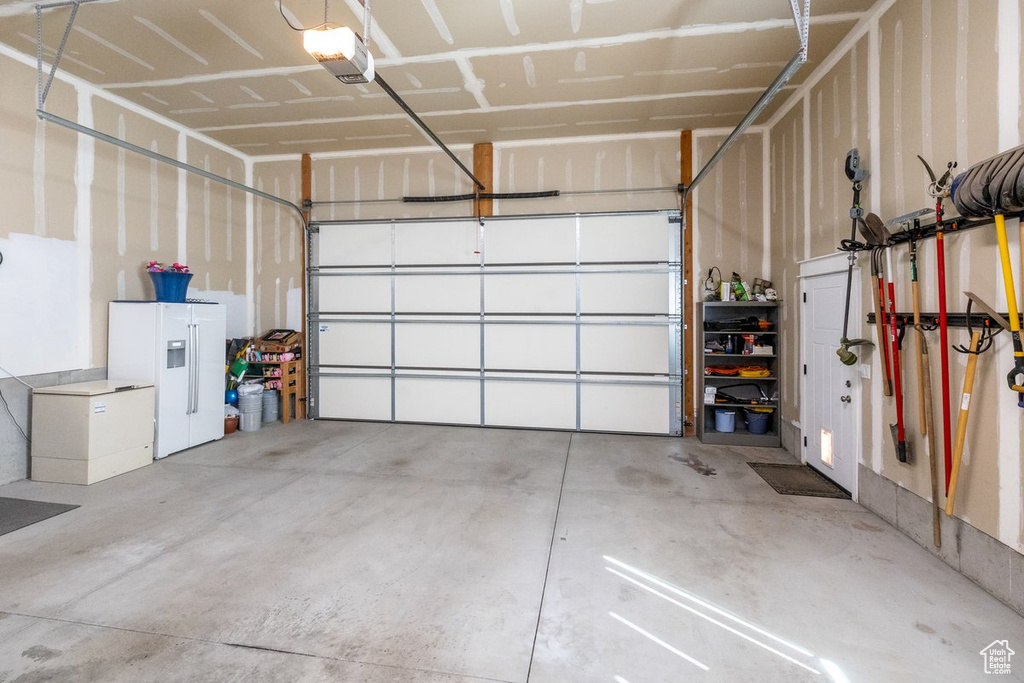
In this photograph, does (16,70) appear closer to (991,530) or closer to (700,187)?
(700,187)

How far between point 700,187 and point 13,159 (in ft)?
23.1

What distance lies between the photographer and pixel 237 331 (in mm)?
6652

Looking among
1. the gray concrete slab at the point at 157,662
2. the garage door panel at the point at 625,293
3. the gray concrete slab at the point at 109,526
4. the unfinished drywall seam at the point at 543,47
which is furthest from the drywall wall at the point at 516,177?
the gray concrete slab at the point at 157,662

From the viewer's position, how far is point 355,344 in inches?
260

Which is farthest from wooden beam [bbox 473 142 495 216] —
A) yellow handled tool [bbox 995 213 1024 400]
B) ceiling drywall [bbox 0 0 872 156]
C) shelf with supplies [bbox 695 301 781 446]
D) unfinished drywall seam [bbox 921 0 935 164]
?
yellow handled tool [bbox 995 213 1024 400]

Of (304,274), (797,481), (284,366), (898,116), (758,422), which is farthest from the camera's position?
(304,274)

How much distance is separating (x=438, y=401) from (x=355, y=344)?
4.88 ft

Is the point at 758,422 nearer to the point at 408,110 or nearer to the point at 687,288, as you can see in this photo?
the point at 687,288

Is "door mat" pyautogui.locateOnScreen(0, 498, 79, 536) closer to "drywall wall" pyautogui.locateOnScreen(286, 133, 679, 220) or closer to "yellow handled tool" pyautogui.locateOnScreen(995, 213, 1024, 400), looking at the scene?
"drywall wall" pyautogui.locateOnScreen(286, 133, 679, 220)

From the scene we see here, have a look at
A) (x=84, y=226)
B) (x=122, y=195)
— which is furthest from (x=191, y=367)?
(x=122, y=195)

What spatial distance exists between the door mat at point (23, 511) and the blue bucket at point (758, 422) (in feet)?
21.2

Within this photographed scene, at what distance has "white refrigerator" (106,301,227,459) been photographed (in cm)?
464

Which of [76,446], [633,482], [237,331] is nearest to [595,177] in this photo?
[633,482]

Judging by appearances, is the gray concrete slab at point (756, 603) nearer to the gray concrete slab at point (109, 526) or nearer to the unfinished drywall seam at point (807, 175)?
the gray concrete slab at point (109, 526)
